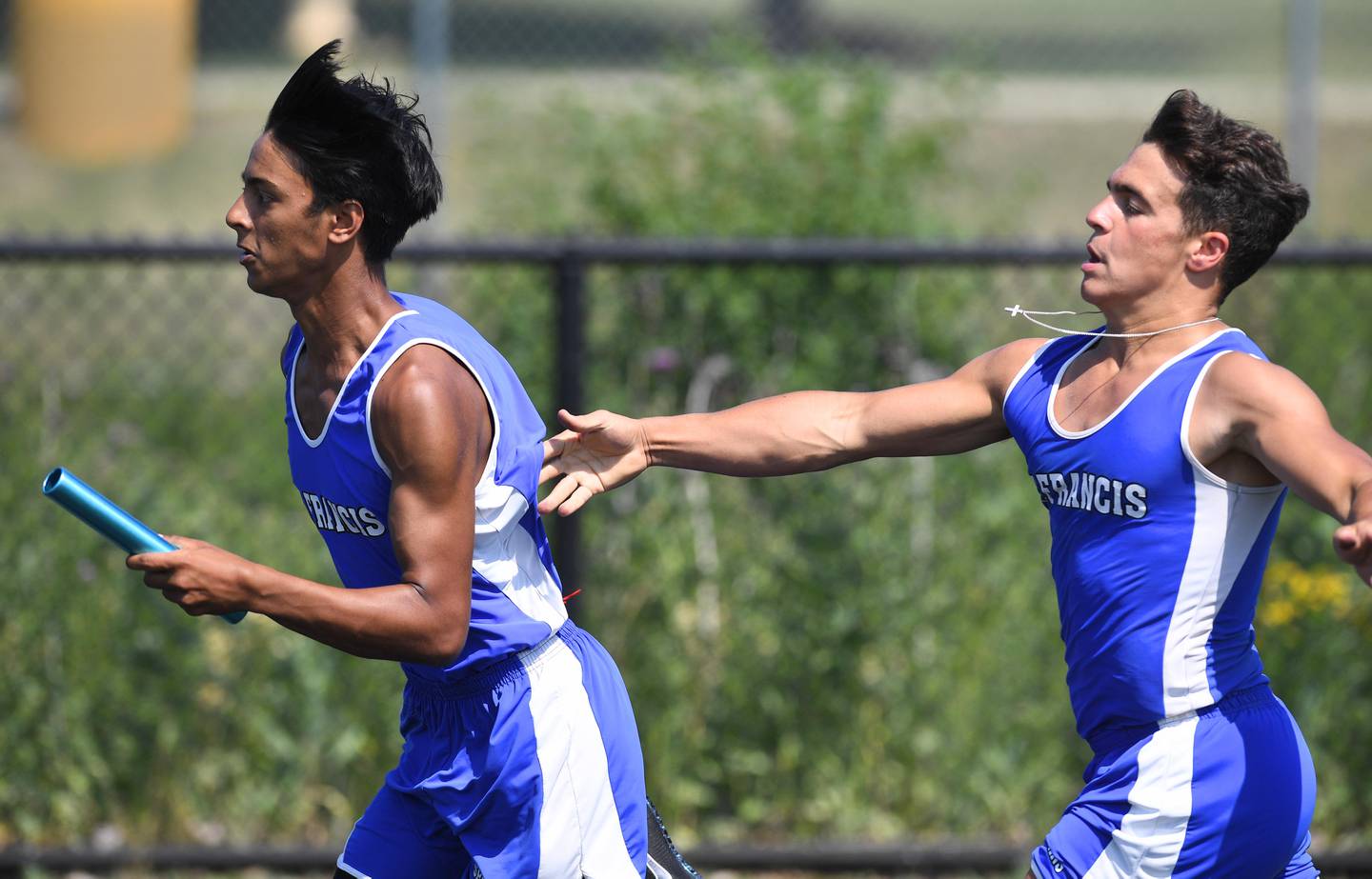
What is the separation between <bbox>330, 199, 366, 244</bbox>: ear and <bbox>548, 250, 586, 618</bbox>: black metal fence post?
6.07ft

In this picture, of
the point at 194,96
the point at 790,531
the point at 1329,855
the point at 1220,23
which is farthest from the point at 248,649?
the point at 1220,23

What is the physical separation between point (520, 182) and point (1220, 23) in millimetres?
5807

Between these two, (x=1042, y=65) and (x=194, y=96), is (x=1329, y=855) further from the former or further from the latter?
(x=194, y=96)

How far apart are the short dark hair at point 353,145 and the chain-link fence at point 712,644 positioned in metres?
1.77

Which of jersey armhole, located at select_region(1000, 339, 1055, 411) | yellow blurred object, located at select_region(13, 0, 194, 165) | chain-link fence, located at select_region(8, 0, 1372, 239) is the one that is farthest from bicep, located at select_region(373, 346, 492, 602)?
yellow blurred object, located at select_region(13, 0, 194, 165)

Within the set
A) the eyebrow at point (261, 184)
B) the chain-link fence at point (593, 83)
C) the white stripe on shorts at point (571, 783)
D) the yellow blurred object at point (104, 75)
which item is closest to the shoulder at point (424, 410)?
the eyebrow at point (261, 184)

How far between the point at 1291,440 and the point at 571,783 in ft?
4.49

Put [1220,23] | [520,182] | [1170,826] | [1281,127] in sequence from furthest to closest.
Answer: [1220,23], [1281,127], [520,182], [1170,826]

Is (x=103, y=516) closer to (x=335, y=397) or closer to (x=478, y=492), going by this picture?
(x=335, y=397)

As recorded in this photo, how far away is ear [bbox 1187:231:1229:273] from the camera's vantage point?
2793mm

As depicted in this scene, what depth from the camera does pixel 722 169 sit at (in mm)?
5879

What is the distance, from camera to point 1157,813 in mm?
2748

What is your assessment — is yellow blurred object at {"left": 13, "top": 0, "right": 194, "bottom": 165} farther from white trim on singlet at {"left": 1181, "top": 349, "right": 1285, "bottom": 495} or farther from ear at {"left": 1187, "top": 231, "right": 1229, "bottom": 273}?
white trim on singlet at {"left": 1181, "top": 349, "right": 1285, "bottom": 495}

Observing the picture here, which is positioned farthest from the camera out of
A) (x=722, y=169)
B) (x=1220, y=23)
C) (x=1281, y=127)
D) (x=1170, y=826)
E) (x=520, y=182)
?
(x=1220, y=23)
